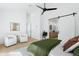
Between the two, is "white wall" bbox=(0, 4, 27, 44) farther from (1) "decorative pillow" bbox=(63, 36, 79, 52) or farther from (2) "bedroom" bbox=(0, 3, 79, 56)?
(1) "decorative pillow" bbox=(63, 36, 79, 52)

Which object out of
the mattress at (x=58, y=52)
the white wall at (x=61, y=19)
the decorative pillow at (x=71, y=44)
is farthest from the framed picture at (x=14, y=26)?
the decorative pillow at (x=71, y=44)

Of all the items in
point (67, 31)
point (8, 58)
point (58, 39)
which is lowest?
point (8, 58)

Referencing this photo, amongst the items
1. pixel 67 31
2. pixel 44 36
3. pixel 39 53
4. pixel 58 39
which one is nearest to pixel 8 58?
pixel 39 53

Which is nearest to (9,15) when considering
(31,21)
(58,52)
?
(31,21)

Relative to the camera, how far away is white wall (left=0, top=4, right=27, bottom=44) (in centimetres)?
173

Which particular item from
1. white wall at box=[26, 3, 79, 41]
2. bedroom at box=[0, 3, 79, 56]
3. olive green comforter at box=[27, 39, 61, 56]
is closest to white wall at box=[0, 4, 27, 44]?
bedroom at box=[0, 3, 79, 56]

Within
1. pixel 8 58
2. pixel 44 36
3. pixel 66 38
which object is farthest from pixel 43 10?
pixel 8 58

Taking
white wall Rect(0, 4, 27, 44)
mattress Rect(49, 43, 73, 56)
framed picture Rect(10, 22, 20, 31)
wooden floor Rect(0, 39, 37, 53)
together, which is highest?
white wall Rect(0, 4, 27, 44)

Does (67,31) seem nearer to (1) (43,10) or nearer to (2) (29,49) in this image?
(1) (43,10)

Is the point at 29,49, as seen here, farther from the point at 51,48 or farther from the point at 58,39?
the point at 58,39

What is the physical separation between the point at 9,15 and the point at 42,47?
63 centimetres

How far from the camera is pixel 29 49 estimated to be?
181 centimetres

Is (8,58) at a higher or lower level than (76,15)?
lower

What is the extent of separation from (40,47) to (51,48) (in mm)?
154
